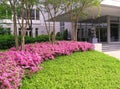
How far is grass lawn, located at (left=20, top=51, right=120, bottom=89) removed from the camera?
6424 millimetres

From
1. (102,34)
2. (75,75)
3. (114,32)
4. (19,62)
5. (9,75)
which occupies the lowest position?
(75,75)

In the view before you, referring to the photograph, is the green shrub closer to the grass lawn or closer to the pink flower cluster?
the pink flower cluster

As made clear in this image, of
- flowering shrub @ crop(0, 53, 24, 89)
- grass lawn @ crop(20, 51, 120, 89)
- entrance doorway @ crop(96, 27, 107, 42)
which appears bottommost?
grass lawn @ crop(20, 51, 120, 89)

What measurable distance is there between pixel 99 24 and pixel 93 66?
16737 mm

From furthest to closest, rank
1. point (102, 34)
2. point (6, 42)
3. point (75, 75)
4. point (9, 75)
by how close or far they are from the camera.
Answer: point (102, 34) < point (6, 42) < point (75, 75) < point (9, 75)

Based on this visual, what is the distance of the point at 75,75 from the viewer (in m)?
7.34

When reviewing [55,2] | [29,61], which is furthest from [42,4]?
[29,61]

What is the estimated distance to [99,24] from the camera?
24781 millimetres

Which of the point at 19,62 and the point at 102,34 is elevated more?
the point at 102,34

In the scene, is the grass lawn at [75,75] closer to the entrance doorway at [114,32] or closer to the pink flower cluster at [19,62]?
the pink flower cluster at [19,62]

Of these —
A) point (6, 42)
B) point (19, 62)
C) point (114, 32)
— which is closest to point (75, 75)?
point (19, 62)

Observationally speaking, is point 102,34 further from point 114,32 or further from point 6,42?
point 6,42

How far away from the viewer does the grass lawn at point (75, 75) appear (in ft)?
21.1

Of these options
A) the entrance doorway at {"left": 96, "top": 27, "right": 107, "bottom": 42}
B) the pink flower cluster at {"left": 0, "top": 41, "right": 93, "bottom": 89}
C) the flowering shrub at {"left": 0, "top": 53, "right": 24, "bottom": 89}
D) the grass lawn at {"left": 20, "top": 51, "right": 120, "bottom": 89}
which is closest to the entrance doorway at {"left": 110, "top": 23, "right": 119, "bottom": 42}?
the entrance doorway at {"left": 96, "top": 27, "right": 107, "bottom": 42}
